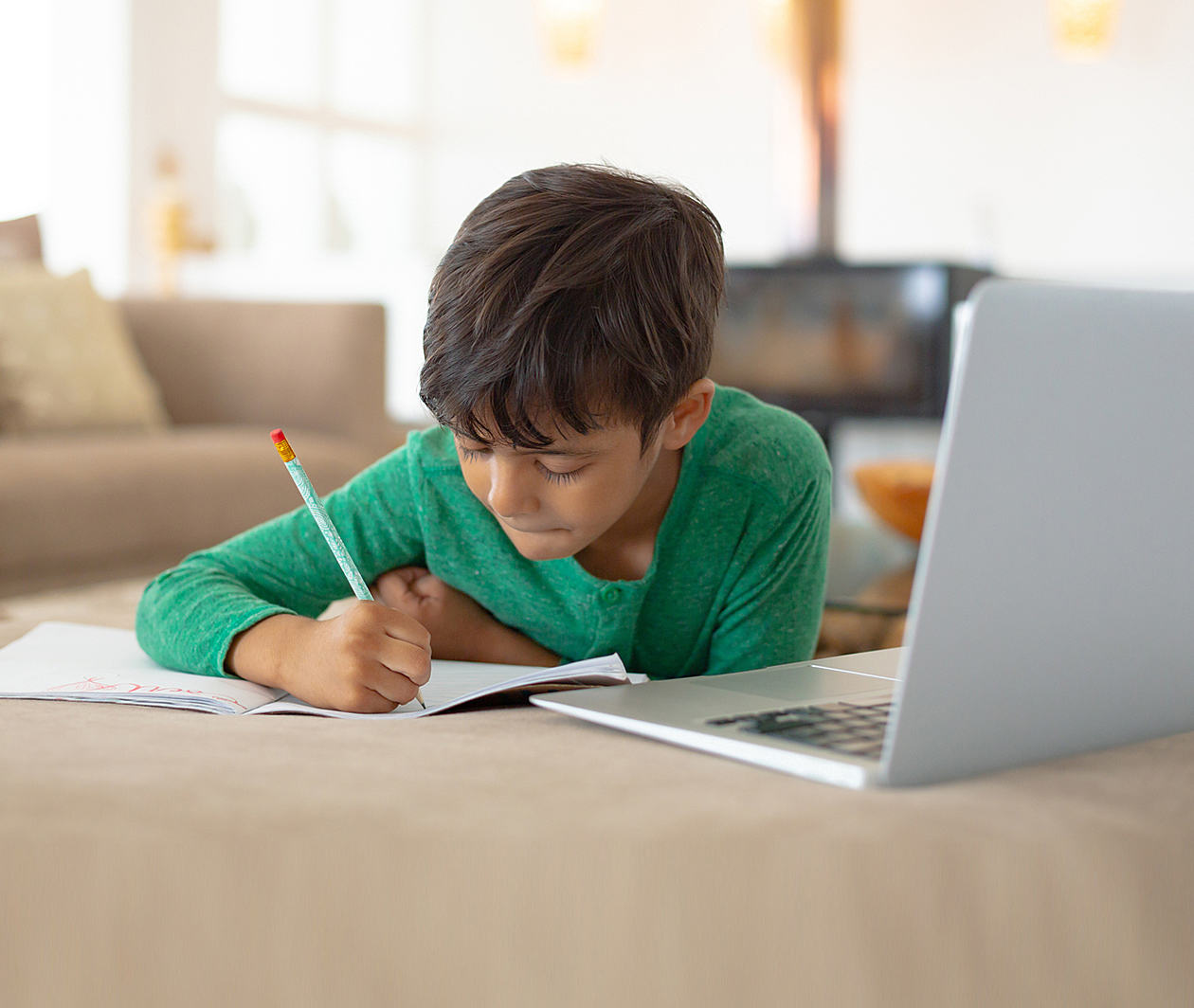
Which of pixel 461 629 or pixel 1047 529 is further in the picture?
pixel 461 629

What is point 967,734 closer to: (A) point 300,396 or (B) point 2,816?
(B) point 2,816

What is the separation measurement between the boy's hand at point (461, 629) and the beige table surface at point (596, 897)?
44cm

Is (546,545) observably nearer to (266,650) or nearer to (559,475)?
(559,475)

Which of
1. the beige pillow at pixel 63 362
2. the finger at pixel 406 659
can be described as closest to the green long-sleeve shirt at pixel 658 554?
the finger at pixel 406 659

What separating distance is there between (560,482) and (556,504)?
0.05ft

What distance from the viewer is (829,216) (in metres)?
4.64

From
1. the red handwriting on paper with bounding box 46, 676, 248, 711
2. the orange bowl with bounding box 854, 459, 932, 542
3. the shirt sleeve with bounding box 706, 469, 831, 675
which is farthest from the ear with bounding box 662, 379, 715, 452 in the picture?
the orange bowl with bounding box 854, 459, 932, 542

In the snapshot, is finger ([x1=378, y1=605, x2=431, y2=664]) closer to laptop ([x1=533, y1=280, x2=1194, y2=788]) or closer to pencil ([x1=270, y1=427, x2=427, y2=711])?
pencil ([x1=270, y1=427, x2=427, y2=711])

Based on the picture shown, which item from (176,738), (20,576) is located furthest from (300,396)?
(176,738)

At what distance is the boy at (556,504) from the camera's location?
741 millimetres

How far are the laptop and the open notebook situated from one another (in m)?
0.13

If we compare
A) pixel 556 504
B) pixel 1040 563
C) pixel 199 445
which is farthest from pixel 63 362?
pixel 1040 563

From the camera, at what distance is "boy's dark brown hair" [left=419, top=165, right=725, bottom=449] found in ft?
2.41

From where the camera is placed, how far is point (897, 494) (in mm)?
1864
